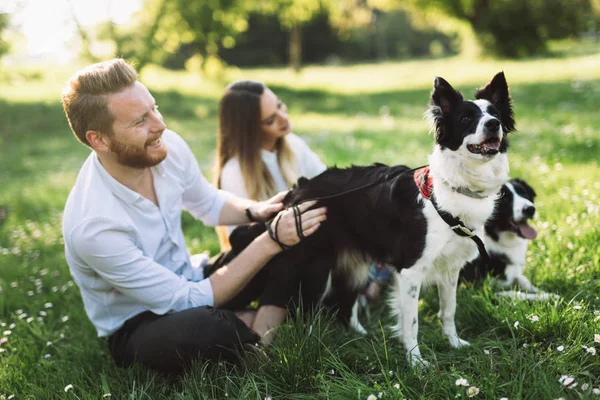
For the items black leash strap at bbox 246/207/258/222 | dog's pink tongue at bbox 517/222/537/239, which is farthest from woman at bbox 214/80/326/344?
dog's pink tongue at bbox 517/222/537/239

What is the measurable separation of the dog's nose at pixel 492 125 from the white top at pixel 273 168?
82.4 inches

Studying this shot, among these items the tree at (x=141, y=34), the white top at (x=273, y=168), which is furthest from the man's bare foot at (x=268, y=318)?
the tree at (x=141, y=34)

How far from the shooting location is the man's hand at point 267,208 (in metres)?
3.22

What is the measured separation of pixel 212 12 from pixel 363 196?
69.8 feet

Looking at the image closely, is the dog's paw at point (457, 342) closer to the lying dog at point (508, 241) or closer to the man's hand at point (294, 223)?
the lying dog at point (508, 241)

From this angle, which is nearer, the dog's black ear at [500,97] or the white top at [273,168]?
the dog's black ear at [500,97]

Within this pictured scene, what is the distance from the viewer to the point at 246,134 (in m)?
4.00

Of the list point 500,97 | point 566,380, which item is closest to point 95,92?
point 500,97

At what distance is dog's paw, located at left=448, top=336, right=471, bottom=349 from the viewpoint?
2741mm

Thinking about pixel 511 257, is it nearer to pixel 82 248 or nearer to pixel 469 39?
pixel 82 248

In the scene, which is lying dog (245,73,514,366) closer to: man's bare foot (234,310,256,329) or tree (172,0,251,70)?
man's bare foot (234,310,256,329)

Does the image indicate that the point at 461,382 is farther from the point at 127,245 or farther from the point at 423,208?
the point at 127,245

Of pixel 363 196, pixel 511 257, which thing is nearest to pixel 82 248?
pixel 363 196

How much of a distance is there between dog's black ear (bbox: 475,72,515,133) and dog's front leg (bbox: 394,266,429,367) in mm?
883
